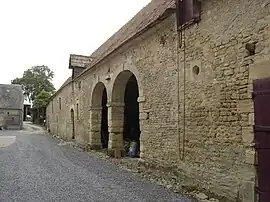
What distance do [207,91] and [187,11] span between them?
1842 millimetres

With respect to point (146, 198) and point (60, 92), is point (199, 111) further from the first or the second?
point (60, 92)

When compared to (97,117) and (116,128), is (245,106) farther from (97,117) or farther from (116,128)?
(97,117)

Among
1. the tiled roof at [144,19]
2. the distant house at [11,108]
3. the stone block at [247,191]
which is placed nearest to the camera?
the stone block at [247,191]

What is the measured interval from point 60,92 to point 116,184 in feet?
65.5

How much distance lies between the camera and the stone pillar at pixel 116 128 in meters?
13.2

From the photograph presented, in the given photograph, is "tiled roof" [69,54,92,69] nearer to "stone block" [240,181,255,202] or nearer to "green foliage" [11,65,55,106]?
"stone block" [240,181,255,202]

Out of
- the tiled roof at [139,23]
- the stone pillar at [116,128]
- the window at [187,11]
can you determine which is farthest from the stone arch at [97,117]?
the window at [187,11]

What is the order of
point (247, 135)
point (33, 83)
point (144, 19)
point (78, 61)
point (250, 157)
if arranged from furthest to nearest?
point (33, 83)
point (78, 61)
point (144, 19)
point (247, 135)
point (250, 157)

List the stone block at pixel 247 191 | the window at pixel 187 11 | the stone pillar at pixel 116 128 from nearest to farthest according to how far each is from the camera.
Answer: the stone block at pixel 247 191 → the window at pixel 187 11 → the stone pillar at pixel 116 128

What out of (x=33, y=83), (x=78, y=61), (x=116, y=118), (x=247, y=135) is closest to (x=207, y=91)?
(x=247, y=135)

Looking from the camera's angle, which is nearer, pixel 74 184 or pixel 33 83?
pixel 74 184

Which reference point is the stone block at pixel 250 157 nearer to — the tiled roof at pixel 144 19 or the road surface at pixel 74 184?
the road surface at pixel 74 184

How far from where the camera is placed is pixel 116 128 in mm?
13375

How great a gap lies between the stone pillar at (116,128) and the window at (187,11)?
6.00 meters
